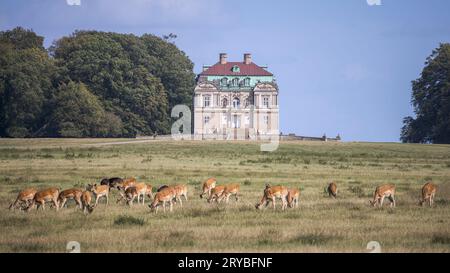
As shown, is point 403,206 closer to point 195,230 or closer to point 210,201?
point 210,201

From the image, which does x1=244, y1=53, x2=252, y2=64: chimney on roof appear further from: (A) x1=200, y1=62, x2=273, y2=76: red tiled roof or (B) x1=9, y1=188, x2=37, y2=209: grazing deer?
(B) x1=9, y1=188, x2=37, y2=209: grazing deer

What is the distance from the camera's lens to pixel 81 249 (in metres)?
20.8

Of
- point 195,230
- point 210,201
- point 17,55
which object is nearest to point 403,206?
point 210,201

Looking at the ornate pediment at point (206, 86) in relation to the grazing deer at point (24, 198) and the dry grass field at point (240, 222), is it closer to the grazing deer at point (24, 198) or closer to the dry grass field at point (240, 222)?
the dry grass field at point (240, 222)

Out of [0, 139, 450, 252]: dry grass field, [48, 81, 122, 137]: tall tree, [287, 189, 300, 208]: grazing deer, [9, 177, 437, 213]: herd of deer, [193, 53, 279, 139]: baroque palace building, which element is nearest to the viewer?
[0, 139, 450, 252]: dry grass field

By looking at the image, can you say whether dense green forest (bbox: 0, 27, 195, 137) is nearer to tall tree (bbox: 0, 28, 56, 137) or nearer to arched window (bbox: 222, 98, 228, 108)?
tall tree (bbox: 0, 28, 56, 137)

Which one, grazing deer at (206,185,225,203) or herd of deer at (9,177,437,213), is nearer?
herd of deer at (9,177,437,213)

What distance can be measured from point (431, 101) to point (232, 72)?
42674mm

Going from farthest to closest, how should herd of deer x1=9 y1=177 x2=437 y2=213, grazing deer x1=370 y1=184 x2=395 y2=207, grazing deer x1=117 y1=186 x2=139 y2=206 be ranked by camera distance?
grazing deer x1=117 y1=186 x2=139 y2=206 < grazing deer x1=370 y1=184 x2=395 y2=207 < herd of deer x1=9 y1=177 x2=437 y2=213

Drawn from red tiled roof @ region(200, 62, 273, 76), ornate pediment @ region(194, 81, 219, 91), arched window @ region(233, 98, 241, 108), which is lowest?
arched window @ region(233, 98, 241, 108)

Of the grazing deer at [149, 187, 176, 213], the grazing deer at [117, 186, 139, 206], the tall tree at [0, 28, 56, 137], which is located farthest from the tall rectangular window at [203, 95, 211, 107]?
the grazing deer at [149, 187, 176, 213]

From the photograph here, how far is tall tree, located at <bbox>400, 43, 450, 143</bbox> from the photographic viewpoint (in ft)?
366

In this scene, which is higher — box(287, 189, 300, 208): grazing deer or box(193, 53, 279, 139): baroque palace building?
box(193, 53, 279, 139): baroque palace building
